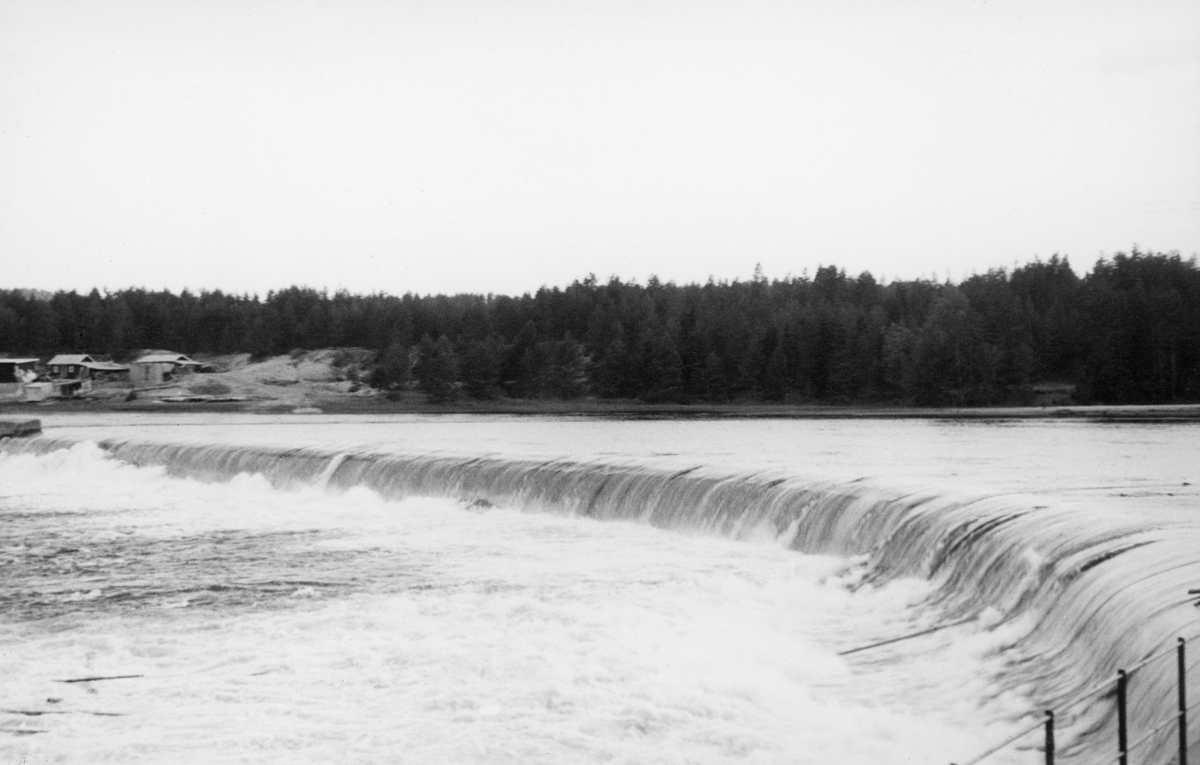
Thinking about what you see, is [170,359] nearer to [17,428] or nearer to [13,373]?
[13,373]

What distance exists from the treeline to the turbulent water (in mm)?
54037

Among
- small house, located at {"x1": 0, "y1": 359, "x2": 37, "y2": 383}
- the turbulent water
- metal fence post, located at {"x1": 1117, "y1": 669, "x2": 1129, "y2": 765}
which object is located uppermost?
small house, located at {"x1": 0, "y1": 359, "x2": 37, "y2": 383}

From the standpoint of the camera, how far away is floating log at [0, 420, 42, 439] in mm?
47375

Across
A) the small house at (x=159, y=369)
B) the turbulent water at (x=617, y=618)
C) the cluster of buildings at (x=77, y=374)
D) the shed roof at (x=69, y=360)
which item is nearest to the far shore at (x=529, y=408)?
the cluster of buildings at (x=77, y=374)

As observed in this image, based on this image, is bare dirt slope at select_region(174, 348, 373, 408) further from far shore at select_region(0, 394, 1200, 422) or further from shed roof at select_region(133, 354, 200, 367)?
shed roof at select_region(133, 354, 200, 367)

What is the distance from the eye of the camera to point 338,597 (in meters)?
15.9

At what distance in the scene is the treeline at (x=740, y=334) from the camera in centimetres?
7662

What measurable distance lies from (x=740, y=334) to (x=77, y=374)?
64446 mm

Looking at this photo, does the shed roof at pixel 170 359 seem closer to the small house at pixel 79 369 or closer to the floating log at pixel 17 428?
the small house at pixel 79 369

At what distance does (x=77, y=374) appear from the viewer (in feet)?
397

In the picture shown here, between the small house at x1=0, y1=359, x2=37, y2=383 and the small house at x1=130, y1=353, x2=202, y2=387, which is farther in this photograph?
the small house at x1=130, y1=353, x2=202, y2=387

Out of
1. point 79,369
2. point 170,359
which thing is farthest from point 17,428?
point 170,359

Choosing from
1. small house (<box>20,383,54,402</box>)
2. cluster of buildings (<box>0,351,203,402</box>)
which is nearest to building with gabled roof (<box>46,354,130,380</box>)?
cluster of buildings (<box>0,351,203,402</box>)

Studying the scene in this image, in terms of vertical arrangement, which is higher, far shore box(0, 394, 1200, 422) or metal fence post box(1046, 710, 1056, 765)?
metal fence post box(1046, 710, 1056, 765)
